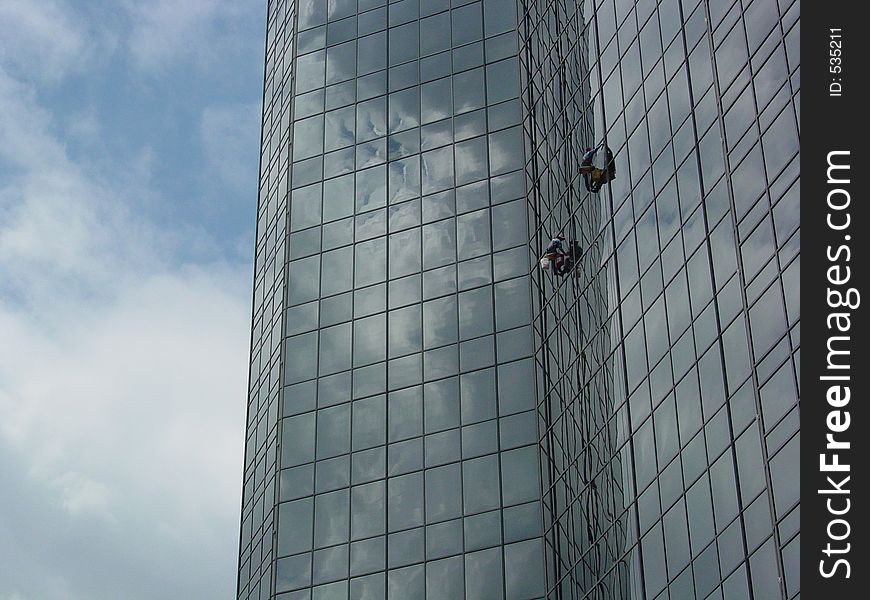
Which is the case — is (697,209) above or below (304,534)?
above

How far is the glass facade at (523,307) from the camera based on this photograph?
162 feet

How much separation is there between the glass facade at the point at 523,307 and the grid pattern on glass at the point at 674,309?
0.12m

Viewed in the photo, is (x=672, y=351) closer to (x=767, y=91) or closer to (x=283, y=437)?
(x=767, y=91)

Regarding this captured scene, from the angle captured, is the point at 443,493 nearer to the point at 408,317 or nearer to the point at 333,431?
the point at 333,431

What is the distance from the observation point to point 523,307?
70250 mm

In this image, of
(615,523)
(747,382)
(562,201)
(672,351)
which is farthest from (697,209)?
(562,201)

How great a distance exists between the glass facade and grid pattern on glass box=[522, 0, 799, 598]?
12 cm

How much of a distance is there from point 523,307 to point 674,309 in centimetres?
1581

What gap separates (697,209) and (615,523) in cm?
1245
